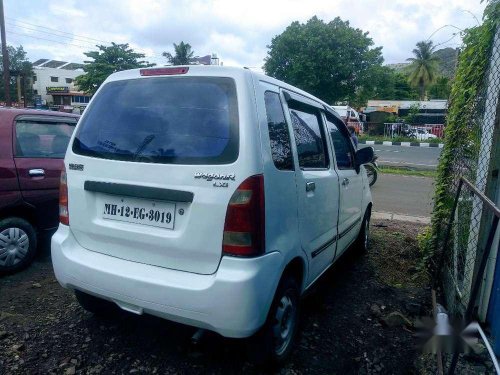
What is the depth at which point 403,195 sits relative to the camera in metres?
8.85

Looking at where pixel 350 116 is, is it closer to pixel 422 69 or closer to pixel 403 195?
pixel 403 195

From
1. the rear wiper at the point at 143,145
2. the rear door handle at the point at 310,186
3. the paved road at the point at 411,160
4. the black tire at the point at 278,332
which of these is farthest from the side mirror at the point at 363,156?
the paved road at the point at 411,160

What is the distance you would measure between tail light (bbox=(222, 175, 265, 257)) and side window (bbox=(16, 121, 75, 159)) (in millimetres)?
2825

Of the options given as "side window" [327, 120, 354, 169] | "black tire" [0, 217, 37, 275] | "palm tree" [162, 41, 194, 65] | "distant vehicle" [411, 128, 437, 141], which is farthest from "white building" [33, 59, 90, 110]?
"side window" [327, 120, 354, 169]

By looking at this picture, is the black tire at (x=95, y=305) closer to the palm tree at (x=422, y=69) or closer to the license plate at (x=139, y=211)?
the license plate at (x=139, y=211)

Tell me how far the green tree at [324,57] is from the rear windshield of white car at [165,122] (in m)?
35.6

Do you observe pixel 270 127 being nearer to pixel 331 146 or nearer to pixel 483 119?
pixel 331 146

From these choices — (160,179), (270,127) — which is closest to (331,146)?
(270,127)

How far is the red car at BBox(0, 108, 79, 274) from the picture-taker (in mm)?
3625

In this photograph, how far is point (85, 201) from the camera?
2393 millimetres

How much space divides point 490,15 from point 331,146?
1598 millimetres

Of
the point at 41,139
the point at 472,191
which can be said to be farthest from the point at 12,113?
the point at 472,191

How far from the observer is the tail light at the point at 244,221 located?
1997 mm

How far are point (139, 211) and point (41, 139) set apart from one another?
2.54 m
